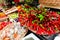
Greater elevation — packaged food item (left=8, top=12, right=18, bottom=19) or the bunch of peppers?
the bunch of peppers

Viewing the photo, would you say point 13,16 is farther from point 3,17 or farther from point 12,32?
point 12,32

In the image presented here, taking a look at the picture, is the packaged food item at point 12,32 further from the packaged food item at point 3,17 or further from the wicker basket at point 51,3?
the wicker basket at point 51,3

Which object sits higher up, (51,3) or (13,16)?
(51,3)

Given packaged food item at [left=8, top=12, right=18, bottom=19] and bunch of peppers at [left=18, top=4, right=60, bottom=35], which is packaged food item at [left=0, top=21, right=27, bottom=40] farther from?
packaged food item at [left=8, top=12, right=18, bottom=19]

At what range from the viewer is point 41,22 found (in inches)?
59.9

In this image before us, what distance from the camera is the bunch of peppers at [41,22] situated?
4.77ft

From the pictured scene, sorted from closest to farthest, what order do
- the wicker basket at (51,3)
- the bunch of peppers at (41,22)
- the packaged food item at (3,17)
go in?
the bunch of peppers at (41,22) → the wicker basket at (51,3) → the packaged food item at (3,17)

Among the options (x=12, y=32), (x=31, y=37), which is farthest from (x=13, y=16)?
(x=31, y=37)

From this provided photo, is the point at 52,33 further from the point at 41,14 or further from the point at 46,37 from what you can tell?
the point at 41,14

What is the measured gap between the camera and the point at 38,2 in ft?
6.64

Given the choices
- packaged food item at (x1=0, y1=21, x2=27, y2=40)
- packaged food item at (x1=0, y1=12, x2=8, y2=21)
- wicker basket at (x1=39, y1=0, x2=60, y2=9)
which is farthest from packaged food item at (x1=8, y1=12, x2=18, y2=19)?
wicker basket at (x1=39, y1=0, x2=60, y2=9)

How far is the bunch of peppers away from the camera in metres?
1.46

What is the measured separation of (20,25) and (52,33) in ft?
1.33

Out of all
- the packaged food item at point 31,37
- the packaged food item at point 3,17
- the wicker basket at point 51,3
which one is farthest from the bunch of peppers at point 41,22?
the packaged food item at point 3,17
